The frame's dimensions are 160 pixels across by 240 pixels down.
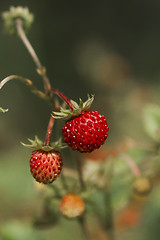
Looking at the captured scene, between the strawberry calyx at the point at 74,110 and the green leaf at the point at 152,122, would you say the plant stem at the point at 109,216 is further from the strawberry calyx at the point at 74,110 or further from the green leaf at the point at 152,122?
the strawberry calyx at the point at 74,110

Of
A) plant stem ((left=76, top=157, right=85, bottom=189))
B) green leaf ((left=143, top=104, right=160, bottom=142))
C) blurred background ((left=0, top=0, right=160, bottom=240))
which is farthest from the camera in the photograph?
blurred background ((left=0, top=0, right=160, bottom=240))

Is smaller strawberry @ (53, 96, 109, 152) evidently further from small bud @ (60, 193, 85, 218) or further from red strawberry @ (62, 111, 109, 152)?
small bud @ (60, 193, 85, 218)

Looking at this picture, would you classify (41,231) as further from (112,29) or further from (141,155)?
(112,29)

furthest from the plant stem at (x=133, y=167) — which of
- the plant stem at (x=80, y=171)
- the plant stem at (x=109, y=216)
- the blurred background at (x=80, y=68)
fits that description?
the blurred background at (x=80, y=68)

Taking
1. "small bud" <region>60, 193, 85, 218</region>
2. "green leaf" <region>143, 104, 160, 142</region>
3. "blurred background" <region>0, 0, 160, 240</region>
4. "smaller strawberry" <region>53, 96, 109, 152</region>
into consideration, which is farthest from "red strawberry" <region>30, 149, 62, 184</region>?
"blurred background" <region>0, 0, 160, 240</region>

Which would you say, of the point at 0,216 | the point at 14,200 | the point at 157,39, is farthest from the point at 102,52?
the point at 0,216

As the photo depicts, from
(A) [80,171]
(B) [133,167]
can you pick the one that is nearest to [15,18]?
(A) [80,171]

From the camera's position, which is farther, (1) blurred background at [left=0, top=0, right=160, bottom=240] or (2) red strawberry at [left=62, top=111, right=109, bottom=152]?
(1) blurred background at [left=0, top=0, right=160, bottom=240]
